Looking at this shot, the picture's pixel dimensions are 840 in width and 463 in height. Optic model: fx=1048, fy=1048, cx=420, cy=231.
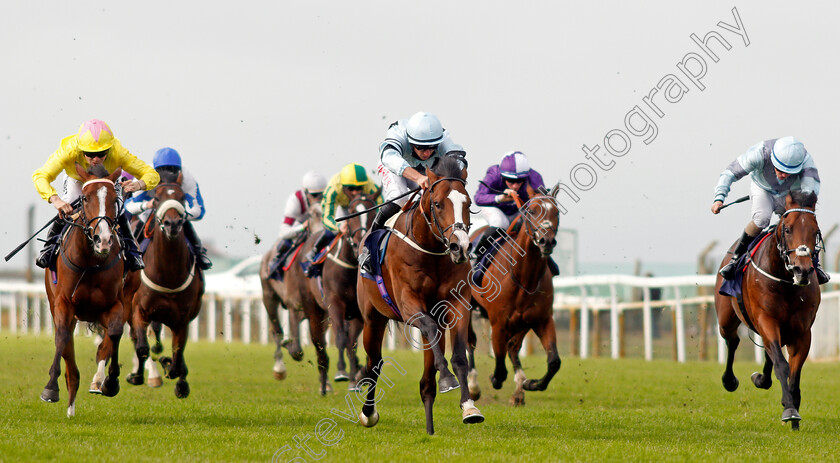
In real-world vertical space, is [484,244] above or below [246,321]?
above

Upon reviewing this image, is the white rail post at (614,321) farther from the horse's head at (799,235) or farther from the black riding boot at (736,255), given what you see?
the horse's head at (799,235)

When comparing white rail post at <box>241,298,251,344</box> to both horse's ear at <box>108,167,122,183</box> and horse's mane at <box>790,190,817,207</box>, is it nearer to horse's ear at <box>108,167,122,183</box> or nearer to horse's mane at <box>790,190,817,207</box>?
horse's ear at <box>108,167,122,183</box>

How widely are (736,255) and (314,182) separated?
653cm

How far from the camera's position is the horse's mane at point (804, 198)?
786 centimetres

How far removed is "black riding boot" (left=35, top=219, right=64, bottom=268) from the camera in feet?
28.0

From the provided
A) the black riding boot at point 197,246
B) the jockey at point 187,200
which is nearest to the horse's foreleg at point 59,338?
the jockey at point 187,200

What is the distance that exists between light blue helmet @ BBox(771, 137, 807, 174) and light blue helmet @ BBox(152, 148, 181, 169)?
18.7ft

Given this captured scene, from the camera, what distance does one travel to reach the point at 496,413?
8.89 m

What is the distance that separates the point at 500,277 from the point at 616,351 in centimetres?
792

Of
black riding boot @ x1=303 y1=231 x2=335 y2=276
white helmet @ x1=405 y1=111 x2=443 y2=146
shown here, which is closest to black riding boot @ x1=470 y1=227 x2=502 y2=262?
black riding boot @ x1=303 y1=231 x2=335 y2=276

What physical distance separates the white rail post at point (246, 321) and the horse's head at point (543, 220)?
15.0 metres

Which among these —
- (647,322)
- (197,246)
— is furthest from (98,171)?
(647,322)

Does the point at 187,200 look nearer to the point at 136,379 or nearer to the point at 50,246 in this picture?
the point at 136,379

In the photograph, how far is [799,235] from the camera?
7.70 m
